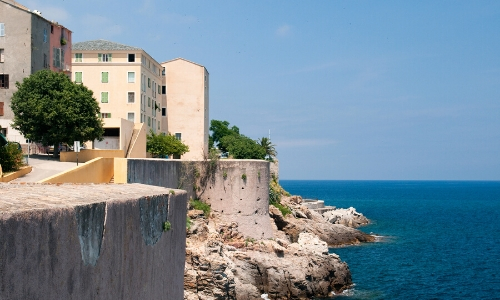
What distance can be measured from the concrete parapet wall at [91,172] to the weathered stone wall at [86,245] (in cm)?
985

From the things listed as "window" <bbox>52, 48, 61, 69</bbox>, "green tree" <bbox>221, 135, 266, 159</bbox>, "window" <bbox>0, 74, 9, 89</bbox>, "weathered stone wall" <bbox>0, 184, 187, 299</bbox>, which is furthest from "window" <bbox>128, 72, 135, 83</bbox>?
"weathered stone wall" <bbox>0, 184, 187, 299</bbox>

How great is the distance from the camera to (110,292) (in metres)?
8.59

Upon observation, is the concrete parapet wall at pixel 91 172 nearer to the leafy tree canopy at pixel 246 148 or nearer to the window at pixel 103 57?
the window at pixel 103 57

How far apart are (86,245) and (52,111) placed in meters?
24.6

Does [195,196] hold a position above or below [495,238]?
above

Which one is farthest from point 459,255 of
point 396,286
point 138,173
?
point 138,173

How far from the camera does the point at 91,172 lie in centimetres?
2308

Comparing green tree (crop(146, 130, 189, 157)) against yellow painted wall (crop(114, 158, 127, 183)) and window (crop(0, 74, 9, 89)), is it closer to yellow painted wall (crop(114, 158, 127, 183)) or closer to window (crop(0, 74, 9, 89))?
window (crop(0, 74, 9, 89))

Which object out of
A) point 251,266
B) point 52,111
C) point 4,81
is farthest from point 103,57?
point 251,266

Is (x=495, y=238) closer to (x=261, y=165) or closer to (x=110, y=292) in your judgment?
(x=261, y=165)

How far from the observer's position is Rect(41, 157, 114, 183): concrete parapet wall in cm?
2102

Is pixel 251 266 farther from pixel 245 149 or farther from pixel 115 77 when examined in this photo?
pixel 245 149

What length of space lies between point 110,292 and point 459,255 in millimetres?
46358

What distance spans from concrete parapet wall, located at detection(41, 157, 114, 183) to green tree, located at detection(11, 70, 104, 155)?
728 centimetres
